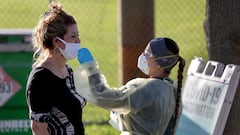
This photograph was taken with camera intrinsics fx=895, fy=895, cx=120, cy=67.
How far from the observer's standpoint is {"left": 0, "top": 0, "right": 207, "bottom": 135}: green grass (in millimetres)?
13977

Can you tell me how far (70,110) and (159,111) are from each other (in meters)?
0.58

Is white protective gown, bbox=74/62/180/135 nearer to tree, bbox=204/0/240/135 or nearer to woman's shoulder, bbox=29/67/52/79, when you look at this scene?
woman's shoulder, bbox=29/67/52/79

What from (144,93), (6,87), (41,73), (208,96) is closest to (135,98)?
(144,93)

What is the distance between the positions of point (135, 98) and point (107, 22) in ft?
36.6

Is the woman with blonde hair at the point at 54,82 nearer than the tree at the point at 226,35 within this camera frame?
Yes

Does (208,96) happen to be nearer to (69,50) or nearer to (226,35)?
(226,35)

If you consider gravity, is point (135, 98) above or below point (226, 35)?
→ above

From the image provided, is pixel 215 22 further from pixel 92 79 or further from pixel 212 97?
pixel 92 79

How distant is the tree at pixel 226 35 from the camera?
7.31m

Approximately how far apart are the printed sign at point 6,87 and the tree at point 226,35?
1.66 meters

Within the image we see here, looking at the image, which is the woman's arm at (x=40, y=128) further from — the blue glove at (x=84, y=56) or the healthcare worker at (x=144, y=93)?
the blue glove at (x=84, y=56)

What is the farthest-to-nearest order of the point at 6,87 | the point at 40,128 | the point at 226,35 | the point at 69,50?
the point at 6,87
the point at 226,35
the point at 69,50
the point at 40,128

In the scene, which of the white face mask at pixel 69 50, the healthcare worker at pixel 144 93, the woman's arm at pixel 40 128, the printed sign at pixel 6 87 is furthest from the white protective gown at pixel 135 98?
the printed sign at pixel 6 87

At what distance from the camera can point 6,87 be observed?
24.8 ft
